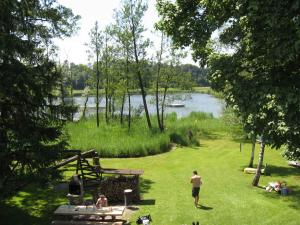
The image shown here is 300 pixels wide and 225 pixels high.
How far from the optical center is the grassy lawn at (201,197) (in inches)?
637

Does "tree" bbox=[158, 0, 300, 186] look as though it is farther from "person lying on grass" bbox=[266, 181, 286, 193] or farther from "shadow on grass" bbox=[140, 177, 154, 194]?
"shadow on grass" bbox=[140, 177, 154, 194]

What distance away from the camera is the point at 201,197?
1920cm

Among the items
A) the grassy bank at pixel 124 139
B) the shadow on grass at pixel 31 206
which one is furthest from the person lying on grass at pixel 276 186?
the grassy bank at pixel 124 139

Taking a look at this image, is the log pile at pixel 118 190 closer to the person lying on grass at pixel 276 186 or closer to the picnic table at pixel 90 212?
the picnic table at pixel 90 212

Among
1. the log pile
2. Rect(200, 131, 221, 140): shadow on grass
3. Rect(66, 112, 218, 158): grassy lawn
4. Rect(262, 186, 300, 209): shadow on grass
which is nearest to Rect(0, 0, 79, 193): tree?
the log pile

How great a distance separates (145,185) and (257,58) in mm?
12178

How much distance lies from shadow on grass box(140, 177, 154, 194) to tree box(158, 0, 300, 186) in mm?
9646

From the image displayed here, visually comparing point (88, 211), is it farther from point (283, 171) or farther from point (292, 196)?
point (283, 171)

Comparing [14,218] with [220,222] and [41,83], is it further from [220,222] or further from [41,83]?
[220,222]

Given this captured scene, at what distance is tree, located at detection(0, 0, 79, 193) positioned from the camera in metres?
13.8

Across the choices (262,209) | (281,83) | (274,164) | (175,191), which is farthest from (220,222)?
(274,164)

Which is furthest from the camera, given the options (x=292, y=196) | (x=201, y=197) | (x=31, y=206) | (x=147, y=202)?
(x=292, y=196)

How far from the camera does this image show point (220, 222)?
15.7 metres

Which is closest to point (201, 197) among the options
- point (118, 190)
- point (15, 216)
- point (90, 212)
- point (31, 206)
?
point (118, 190)
